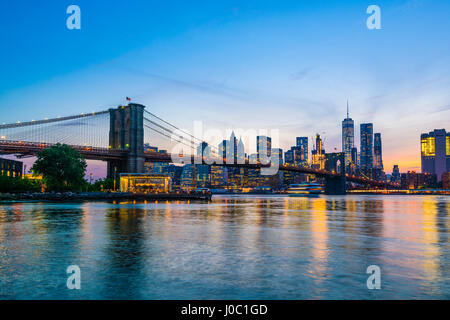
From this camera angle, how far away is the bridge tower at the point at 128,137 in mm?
94250

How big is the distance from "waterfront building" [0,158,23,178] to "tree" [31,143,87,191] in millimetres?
53528

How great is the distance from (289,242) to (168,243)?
620 centimetres

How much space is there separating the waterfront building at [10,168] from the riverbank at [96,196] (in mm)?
58474

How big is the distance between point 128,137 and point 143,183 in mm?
12880

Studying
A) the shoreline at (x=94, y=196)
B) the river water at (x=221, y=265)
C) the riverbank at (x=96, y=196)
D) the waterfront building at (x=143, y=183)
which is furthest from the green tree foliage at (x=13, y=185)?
the river water at (x=221, y=265)

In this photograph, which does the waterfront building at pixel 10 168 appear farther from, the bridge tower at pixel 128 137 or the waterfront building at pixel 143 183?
the waterfront building at pixel 143 183

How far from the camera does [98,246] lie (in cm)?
1711

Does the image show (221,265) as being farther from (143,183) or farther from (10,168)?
(10,168)

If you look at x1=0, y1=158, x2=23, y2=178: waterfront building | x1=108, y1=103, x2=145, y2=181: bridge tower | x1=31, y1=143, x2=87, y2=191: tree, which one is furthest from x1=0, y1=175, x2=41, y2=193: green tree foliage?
x1=0, y1=158, x2=23, y2=178: waterfront building

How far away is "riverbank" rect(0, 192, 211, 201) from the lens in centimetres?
7519

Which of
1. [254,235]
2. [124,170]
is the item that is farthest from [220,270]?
[124,170]

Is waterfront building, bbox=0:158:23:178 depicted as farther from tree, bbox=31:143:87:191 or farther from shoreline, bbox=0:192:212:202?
shoreline, bbox=0:192:212:202

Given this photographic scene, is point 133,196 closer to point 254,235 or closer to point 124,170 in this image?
point 124,170

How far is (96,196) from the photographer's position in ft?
267
